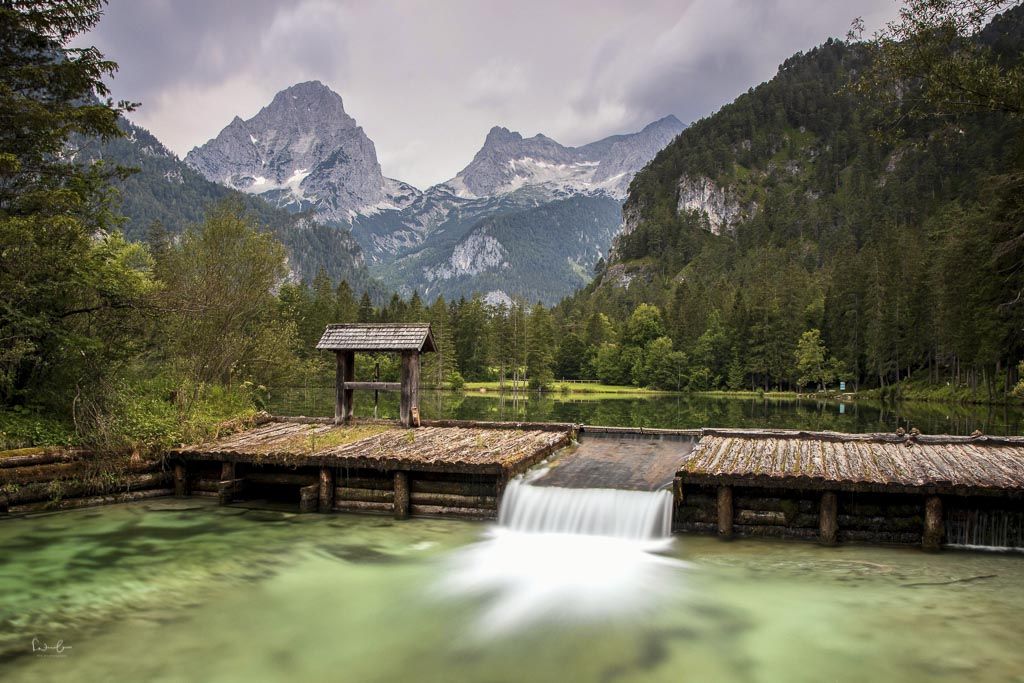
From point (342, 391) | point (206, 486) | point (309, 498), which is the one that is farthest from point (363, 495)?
point (342, 391)

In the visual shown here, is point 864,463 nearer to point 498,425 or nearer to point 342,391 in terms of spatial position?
point 498,425

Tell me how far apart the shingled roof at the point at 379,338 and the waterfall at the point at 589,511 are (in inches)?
282

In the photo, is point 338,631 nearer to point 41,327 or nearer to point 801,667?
point 801,667

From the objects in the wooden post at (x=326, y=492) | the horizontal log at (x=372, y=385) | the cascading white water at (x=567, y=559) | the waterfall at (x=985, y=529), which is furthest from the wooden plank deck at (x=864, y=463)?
Answer: the horizontal log at (x=372, y=385)

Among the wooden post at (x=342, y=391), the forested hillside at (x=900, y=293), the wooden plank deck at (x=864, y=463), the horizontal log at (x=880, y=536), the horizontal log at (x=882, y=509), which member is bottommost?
the horizontal log at (x=880, y=536)

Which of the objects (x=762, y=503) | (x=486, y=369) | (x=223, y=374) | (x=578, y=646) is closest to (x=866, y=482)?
(x=762, y=503)

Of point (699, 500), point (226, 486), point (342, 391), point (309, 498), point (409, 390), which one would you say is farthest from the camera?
point (342, 391)

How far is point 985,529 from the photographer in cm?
1271

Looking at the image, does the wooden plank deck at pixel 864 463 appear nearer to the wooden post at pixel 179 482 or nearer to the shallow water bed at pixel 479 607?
the shallow water bed at pixel 479 607

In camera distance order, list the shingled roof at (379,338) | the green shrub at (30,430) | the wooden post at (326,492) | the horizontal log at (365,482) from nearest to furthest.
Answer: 1. the green shrub at (30,430)
2. the horizontal log at (365,482)
3. the wooden post at (326,492)
4. the shingled roof at (379,338)

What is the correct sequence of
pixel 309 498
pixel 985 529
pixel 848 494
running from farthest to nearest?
pixel 309 498 → pixel 848 494 → pixel 985 529

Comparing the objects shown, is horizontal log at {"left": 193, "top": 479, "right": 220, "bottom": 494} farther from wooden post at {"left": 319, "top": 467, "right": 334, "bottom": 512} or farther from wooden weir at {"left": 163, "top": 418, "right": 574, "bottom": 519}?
wooden post at {"left": 319, "top": 467, "right": 334, "bottom": 512}

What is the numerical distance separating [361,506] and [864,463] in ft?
39.0

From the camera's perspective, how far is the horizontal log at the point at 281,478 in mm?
Result: 16656
